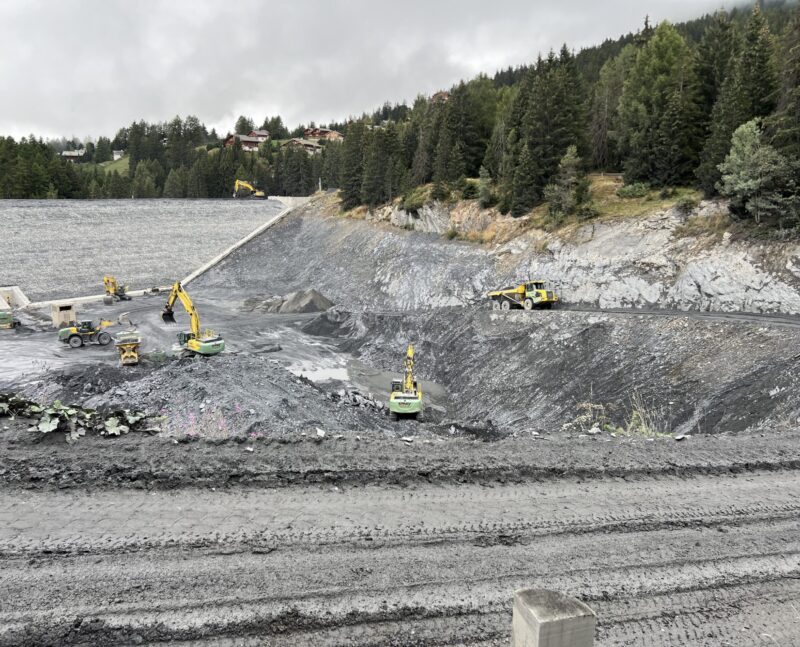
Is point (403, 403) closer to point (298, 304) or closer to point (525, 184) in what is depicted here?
point (298, 304)

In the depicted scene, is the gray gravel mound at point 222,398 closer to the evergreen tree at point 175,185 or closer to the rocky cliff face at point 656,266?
the rocky cliff face at point 656,266

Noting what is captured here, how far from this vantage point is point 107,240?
1992 inches

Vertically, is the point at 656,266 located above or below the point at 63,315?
above

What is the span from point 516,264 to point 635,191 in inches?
332

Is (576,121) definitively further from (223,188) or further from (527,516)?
(223,188)

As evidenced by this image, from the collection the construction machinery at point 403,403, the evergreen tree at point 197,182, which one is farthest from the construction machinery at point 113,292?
the evergreen tree at point 197,182

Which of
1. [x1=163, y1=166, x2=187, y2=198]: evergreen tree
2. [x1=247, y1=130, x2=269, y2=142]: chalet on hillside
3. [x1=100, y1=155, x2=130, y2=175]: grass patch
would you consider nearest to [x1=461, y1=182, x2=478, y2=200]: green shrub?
[x1=163, y1=166, x2=187, y2=198]: evergreen tree

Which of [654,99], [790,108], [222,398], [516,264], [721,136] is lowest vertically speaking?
[222,398]

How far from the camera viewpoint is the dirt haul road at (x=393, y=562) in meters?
4.87

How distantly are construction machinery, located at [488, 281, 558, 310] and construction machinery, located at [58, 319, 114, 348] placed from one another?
824 inches

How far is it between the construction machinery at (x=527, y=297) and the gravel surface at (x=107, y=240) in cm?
3472

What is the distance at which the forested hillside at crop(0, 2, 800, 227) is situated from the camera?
25094mm

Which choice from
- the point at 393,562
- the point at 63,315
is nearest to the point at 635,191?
the point at 393,562

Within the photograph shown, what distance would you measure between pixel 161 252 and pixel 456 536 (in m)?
52.4
